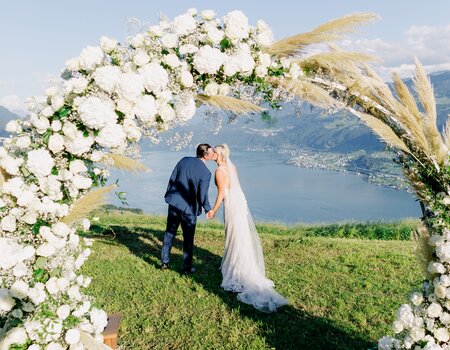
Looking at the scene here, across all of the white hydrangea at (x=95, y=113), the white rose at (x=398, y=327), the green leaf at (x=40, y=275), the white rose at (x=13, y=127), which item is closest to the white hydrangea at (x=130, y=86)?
the white hydrangea at (x=95, y=113)

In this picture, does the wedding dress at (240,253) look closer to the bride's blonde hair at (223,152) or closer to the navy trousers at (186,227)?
the bride's blonde hair at (223,152)

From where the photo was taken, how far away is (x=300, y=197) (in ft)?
401

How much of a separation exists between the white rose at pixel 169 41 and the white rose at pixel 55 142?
111cm

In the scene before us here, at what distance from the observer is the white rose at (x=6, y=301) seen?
9.53 feet

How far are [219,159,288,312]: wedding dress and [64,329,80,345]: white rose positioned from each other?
13.8ft

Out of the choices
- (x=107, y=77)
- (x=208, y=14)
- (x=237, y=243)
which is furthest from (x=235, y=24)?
(x=237, y=243)

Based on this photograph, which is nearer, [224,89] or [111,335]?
[224,89]

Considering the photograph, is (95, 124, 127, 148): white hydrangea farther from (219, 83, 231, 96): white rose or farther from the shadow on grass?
the shadow on grass

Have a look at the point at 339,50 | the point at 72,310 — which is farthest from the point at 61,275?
the point at 339,50

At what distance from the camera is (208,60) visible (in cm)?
320

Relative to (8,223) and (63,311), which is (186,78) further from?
(63,311)

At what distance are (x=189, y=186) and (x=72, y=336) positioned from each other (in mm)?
5062

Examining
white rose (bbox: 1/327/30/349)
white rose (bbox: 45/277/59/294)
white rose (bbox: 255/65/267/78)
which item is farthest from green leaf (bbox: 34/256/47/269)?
white rose (bbox: 255/65/267/78)

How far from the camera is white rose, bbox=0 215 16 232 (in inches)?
115
